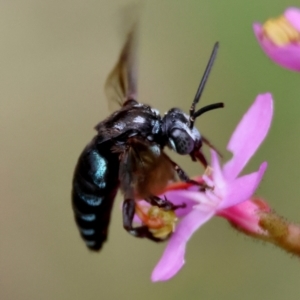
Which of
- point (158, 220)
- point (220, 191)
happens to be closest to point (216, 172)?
point (220, 191)

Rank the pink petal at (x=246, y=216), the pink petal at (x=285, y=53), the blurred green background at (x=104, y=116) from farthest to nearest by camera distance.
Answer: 1. the blurred green background at (x=104, y=116)
2. the pink petal at (x=246, y=216)
3. the pink petal at (x=285, y=53)

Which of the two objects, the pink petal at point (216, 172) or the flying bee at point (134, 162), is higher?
the flying bee at point (134, 162)

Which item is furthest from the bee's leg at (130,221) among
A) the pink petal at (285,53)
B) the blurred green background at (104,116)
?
the blurred green background at (104,116)

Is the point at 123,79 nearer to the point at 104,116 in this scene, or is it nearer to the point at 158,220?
the point at 158,220

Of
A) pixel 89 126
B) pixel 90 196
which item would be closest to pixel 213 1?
pixel 89 126

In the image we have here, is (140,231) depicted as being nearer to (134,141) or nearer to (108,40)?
(134,141)

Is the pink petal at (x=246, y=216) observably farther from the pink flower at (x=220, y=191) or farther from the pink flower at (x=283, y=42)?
the pink flower at (x=283, y=42)
